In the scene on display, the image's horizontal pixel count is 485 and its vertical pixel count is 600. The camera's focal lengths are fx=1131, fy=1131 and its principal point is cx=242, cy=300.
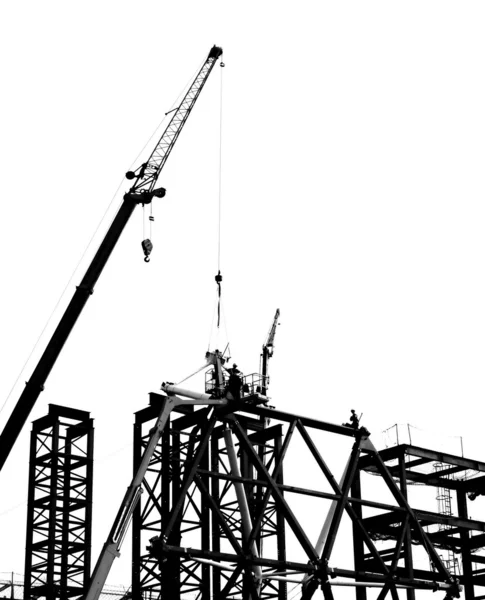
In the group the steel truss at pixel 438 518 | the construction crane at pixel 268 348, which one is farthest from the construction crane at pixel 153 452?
the construction crane at pixel 268 348

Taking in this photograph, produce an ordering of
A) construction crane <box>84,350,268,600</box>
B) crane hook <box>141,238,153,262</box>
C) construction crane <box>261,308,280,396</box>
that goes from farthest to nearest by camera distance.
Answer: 1. construction crane <box>261,308,280,396</box>
2. crane hook <box>141,238,153,262</box>
3. construction crane <box>84,350,268,600</box>

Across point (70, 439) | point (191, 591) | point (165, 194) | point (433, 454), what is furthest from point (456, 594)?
point (165, 194)

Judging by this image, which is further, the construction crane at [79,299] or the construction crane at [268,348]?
the construction crane at [268,348]

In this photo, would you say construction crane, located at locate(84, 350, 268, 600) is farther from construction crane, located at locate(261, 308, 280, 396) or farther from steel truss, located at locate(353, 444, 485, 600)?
construction crane, located at locate(261, 308, 280, 396)

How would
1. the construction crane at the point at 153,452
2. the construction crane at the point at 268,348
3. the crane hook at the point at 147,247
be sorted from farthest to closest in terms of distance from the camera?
the construction crane at the point at 268,348, the crane hook at the point at 147,247, the construction crane at the point at 153,452

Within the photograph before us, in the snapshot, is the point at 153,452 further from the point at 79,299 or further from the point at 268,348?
the point at 268,348

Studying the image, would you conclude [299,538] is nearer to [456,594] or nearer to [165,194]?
[456,594]

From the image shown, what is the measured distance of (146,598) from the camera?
5816cm

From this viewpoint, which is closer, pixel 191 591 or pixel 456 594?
pixel 456 594

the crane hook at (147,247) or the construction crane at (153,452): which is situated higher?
the crane hook at (147,247)

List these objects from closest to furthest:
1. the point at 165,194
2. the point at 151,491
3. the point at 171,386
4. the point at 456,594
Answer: the point at 171,386
the point at 456,594
the point at 151,491
the point at 165,194

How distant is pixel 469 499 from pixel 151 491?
19856 millimetres

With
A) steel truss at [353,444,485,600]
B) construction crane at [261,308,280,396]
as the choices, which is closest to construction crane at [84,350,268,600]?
steel truss at [353,444,485,600]

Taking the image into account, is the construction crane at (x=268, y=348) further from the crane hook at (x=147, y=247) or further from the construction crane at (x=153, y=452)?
the construction crane at (x=153, y=452)
